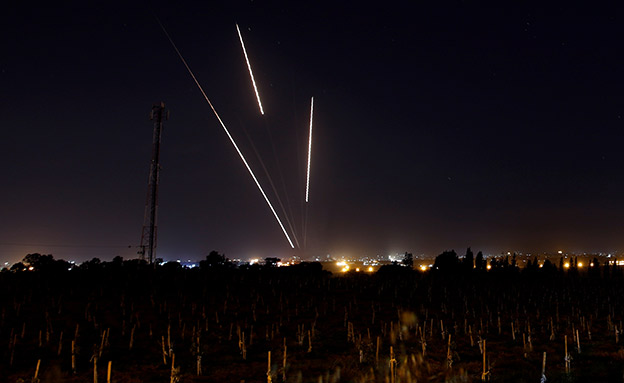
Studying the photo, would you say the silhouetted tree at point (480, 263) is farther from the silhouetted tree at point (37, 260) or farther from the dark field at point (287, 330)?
the silhouetted tree at point (37, 260)

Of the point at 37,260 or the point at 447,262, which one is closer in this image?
the point at 37,260

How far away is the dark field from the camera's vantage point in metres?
20.0

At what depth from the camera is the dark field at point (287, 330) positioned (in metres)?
20.0

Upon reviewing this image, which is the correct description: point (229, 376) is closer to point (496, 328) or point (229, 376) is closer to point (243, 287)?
point (496, 328)

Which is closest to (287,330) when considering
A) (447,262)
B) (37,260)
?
(37,260)

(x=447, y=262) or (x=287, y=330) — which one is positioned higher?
(x=447, y=262)

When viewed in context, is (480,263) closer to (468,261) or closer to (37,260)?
(468,261)

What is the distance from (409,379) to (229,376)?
727 cm

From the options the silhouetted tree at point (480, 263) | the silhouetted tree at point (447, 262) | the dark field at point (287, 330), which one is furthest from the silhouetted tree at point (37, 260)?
the silhouetted tree at point (480, 263)

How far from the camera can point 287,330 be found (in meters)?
29.8

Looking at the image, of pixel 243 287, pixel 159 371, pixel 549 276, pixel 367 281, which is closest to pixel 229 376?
pixel 159 371

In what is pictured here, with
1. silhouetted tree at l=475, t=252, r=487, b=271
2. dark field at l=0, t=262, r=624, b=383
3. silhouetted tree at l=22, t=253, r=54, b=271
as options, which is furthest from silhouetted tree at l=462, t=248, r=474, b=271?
silhouetted tree at l=22, t=253, r=54, b=271

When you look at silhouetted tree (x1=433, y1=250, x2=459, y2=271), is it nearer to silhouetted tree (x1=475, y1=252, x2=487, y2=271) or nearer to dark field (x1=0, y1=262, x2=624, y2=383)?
silhouetted tree (x1=475, y1=252, x2=487, y2=271)

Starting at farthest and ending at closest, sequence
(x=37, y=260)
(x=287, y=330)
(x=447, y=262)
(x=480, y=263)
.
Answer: (x=480, y=263) → (x=447, y=262) → (x=37, y=260) → (x=287, y=330)
